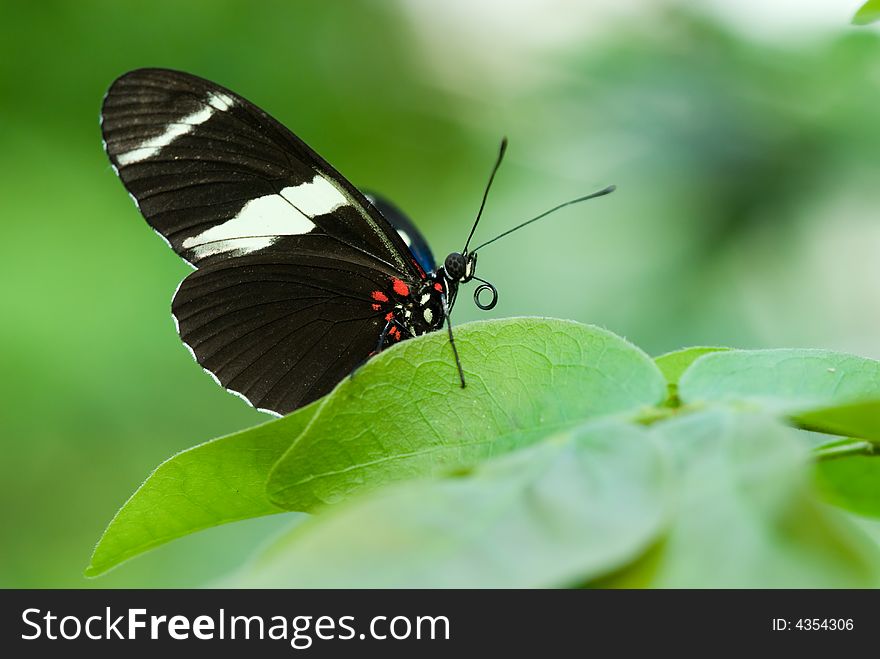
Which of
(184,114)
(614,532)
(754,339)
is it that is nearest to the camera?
(614,532)

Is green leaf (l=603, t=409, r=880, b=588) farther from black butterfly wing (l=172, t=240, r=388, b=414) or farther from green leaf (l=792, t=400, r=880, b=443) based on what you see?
black butterfly wing (l=172, t=240, r=388, b=414)

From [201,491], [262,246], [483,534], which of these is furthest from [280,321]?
[483,534]

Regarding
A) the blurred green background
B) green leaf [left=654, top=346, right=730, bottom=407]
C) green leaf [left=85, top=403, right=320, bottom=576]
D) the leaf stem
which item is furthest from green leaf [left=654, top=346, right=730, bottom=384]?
the blurred green background

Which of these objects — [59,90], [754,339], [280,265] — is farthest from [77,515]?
[754,339]

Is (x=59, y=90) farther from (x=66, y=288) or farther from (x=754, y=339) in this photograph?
(x=754, y=339)

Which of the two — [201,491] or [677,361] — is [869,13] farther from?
[201,491]

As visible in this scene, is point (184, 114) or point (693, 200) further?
point (693, 200)
